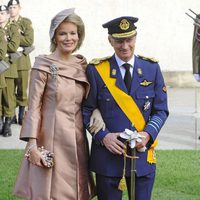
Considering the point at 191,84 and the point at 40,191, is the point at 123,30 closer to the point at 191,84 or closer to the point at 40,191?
the point at 40,191

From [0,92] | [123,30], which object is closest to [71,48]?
[123,30]

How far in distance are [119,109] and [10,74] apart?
606 centimetres

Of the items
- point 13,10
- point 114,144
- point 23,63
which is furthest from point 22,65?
point 114,144

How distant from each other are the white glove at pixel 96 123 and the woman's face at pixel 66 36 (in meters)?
0.43

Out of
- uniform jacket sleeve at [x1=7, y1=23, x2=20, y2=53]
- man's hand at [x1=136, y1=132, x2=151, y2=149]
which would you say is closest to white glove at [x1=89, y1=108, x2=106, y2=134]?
man's hand at [x1=136, y1=132, x2=151, y2=149]

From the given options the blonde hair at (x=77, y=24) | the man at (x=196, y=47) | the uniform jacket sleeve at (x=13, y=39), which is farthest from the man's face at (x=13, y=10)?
the blonde hair at (x=77, y=24)

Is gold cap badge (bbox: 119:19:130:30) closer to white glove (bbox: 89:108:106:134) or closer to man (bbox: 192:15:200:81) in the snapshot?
white glove (bbox: 89:108:106:134)

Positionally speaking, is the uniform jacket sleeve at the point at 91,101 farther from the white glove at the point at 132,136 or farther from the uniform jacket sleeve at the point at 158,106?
the uniform jacket sleeve at the point at 158,106

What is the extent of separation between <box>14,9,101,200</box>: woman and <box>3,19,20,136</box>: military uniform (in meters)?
5.27

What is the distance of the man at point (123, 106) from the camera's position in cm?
402

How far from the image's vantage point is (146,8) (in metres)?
14.5

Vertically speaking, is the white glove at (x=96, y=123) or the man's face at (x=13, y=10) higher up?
the man's face at (x=13, y=10)

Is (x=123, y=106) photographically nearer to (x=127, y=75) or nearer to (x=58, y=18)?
(x=127, y=75)

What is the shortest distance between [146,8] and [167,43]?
88cm
